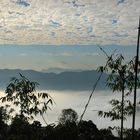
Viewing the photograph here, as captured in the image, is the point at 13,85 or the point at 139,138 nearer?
the point at 13,85

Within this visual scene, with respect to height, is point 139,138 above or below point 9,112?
below

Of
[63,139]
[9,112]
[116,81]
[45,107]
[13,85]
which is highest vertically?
[9,112]

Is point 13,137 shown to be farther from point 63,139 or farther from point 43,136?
point 63,139

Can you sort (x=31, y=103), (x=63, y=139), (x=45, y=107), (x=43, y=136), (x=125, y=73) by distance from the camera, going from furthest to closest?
(x=125, y=73) < (x=31, y=103) < (x=45, y=107) < (x=43, y=136) < (x=63, y=139)

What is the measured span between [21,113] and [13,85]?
1179mm

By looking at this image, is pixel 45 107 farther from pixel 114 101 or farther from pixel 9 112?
pixel 9 112

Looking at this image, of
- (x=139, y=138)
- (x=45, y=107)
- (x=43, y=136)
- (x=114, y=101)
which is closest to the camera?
(x=43, y=136)

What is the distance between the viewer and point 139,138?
112 ft

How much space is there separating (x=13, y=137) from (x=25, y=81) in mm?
2320

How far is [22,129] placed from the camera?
905 cm

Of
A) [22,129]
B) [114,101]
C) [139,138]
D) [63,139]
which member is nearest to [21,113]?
[22,129]

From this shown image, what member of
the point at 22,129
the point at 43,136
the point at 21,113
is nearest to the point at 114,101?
the point at 21,113

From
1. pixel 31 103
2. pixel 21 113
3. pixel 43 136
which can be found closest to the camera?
pixel 43 136

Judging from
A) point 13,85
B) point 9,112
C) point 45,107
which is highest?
point 9,112
